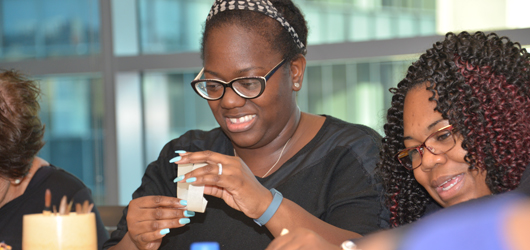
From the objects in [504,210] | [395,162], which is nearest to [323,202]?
[395,162]

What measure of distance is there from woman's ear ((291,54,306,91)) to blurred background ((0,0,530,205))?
140 cm

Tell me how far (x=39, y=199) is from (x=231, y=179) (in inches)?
40.9

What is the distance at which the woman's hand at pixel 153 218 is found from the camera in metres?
1.35

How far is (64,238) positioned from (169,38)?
285cm

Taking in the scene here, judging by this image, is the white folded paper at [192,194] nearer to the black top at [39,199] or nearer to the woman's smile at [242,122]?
the woman's smile at [242,122]

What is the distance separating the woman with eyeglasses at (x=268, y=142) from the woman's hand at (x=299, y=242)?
47 cm

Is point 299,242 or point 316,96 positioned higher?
point 316,96

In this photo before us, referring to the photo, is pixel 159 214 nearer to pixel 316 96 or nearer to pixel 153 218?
pixel 153 218

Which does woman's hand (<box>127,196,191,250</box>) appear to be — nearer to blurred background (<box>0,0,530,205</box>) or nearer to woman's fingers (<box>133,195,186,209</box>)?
woman's fingers (<box>133,195,186,209</box>)

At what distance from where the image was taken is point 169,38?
→ 3.71m

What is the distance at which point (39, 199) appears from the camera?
1.96 metres

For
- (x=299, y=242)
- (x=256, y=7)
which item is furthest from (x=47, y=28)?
(x=299, y=242)

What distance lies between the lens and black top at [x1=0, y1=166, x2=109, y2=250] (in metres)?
1.85

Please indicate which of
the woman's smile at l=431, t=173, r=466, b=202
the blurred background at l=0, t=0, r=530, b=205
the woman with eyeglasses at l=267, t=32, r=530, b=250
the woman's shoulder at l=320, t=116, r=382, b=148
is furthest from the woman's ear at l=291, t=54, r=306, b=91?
the blurred background at l=0, t=0, r=530, b=205
